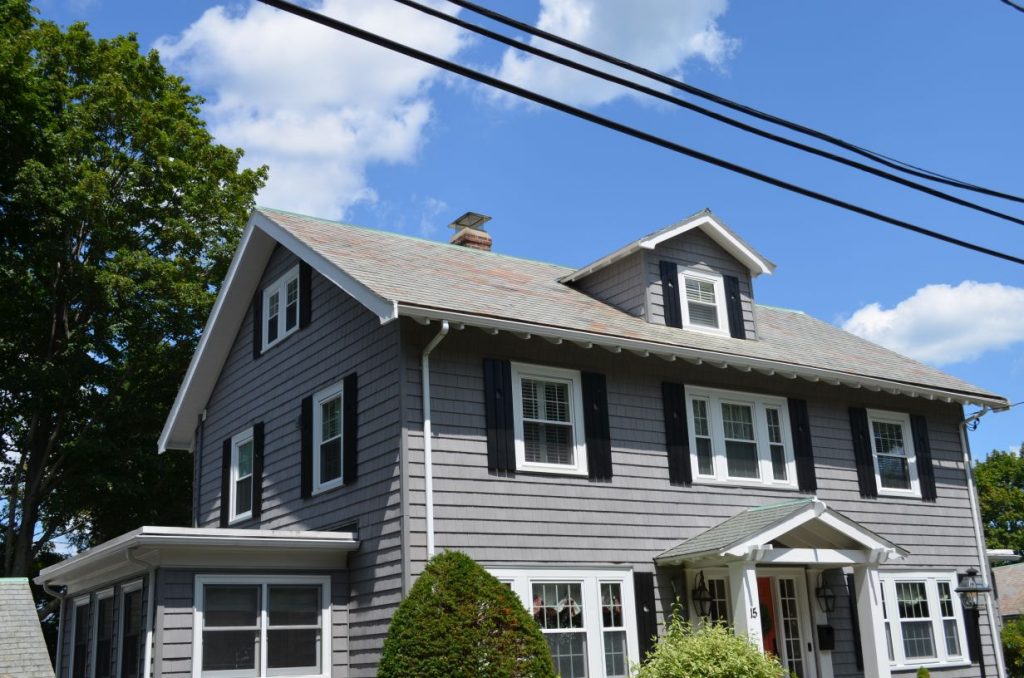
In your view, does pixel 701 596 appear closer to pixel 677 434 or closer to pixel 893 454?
pixel 677 434

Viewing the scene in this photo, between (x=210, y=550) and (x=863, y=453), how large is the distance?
10.6 m

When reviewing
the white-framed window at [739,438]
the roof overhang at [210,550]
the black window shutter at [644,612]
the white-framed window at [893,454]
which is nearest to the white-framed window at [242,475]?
the roof overhang at [210,550]

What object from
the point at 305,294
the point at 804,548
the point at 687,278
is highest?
the point at 687,278

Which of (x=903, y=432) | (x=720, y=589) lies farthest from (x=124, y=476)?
(x=903, y=432)

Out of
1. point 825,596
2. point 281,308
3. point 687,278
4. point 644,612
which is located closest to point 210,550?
point 281,308

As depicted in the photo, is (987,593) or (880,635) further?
(987,593)

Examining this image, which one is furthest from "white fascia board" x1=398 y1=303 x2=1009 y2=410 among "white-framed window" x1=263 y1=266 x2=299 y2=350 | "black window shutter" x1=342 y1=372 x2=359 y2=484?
"white-framed window" x1=263 y1=266 x2=299 y2=350

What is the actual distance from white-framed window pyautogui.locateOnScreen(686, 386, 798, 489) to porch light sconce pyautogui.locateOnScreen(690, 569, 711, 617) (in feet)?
5.07

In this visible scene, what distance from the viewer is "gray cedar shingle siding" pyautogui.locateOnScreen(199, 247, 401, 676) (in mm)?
12961

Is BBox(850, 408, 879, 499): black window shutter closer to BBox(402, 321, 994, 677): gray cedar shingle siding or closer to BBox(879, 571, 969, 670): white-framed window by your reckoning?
BBox(402, 321, 994, 677): gray cedar shingle siding

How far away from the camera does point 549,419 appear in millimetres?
14164

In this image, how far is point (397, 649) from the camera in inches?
447

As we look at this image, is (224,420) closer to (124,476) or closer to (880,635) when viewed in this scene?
(124,476)

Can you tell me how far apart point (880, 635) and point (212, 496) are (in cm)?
1100
